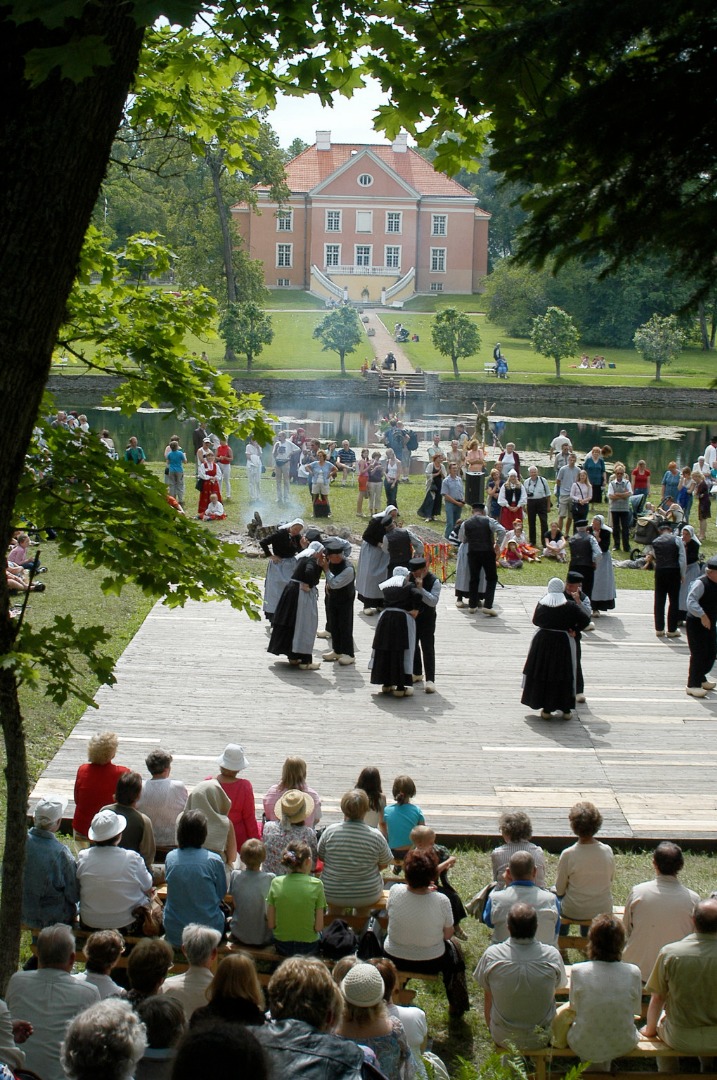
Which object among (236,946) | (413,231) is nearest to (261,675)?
(236,946)

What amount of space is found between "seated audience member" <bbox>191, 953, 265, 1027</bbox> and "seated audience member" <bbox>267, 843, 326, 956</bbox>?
1821mm

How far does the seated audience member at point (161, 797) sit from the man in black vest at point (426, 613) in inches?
207

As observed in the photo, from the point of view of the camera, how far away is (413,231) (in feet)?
283

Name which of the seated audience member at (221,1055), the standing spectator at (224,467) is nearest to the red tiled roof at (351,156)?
the standing spectator at (224,467)

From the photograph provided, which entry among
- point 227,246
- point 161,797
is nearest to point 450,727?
point 161,797

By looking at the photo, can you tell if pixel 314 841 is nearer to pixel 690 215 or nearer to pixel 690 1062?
pixel 690 1062

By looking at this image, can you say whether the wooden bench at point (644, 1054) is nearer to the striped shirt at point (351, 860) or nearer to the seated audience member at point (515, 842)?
the seated audience member at point (515, 842)

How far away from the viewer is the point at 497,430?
40.0 metres

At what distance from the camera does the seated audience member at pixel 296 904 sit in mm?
6414

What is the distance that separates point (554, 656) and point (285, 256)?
77367mm

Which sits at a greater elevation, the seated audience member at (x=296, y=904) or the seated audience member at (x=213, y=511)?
the seated audience member at (x=213, y=511)

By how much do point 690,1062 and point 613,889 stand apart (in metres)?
2.73

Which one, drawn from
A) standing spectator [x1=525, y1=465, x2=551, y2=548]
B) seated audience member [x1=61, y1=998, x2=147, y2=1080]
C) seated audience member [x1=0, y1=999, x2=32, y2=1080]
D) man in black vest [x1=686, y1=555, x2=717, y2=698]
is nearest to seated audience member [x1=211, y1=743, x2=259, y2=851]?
→ seated audience member [x1=0, y1=999, x2=32, y2=1080]

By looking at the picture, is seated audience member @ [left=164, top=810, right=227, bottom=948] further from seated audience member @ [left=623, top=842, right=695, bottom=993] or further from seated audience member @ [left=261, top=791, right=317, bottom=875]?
seated audience member @ [left=623, top=842, right=695, bottom=993]
